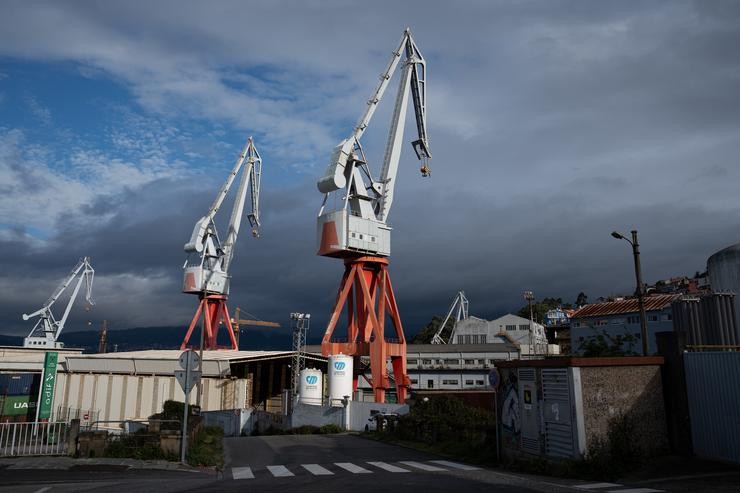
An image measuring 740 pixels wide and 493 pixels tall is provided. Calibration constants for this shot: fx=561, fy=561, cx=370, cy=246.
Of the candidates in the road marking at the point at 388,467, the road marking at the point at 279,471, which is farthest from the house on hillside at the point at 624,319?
the road marking at the point at 279,471

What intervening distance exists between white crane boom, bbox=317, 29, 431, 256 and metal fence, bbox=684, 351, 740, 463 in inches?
1213

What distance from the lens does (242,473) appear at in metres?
17.2

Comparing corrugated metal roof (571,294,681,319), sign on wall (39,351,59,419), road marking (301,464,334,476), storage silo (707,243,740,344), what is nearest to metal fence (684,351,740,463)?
road marking (301,464,334,476)

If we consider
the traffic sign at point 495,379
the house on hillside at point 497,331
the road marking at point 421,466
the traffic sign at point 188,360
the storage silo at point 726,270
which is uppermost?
the house on hillside at point 497,331

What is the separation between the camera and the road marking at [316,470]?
661 inches

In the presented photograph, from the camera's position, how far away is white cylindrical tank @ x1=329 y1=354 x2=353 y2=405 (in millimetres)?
44562

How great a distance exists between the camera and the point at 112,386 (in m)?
51.6

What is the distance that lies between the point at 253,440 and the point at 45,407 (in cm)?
3088

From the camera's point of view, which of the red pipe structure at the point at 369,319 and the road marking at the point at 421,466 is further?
the red pipe structure at the point at 369,319

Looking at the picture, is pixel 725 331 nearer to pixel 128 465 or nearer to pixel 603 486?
pixel 603 486

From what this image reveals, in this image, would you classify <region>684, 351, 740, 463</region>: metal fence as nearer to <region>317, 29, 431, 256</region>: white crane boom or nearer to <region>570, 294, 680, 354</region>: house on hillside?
<region>317, 29, 431, 256</region>: white crane boom

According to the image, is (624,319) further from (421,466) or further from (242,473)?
(242,473)

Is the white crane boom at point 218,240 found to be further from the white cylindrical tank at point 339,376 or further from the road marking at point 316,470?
the road marking at point 316,470

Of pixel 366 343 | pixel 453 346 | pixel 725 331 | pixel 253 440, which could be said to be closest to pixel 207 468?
pixel 253 440
